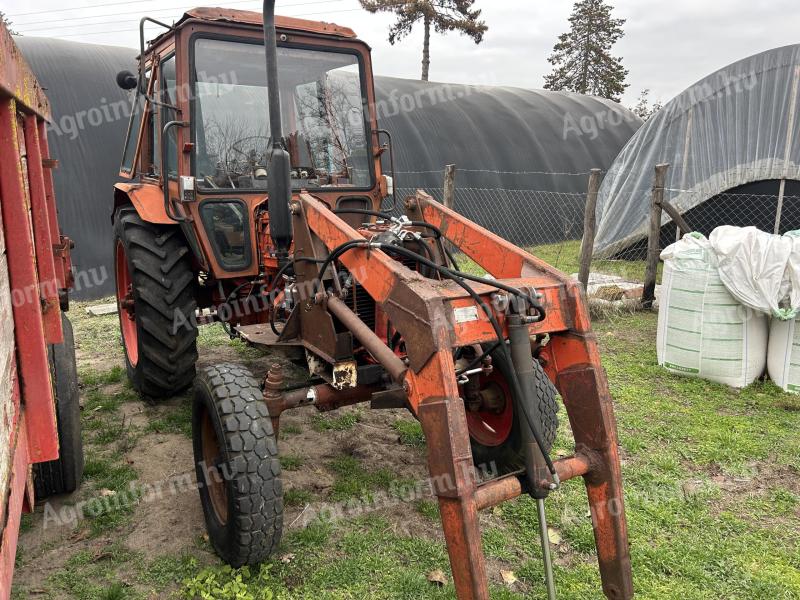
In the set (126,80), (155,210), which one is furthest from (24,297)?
(126,80)

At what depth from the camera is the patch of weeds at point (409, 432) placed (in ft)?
13.3

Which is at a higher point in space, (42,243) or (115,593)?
(42,243)

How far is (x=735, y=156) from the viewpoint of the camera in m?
9.49

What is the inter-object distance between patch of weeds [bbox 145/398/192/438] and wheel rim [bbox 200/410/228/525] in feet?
3.96

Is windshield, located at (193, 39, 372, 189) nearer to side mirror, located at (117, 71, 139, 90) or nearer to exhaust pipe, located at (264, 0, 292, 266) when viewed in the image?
side mirror, located at (117, 71, 139, 90)

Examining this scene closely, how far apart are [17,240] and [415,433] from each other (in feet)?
9.51

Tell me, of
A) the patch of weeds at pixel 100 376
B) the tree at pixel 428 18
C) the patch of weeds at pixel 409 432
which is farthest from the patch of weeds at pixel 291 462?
the tree at pixel 428 18

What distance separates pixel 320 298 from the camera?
3.12 meters

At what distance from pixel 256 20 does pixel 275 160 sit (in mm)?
1689

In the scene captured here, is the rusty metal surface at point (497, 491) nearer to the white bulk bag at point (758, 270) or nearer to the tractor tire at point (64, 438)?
the tractor tire at point (64, 438)

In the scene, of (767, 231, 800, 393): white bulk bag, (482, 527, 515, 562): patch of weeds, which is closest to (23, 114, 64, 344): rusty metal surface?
(482, 527, 515, 562): patch of weeds

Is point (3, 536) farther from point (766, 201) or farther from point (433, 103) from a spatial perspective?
point (433, 103)

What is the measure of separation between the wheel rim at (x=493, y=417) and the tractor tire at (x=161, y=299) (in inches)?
82.1

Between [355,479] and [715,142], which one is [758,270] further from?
[715,142]
